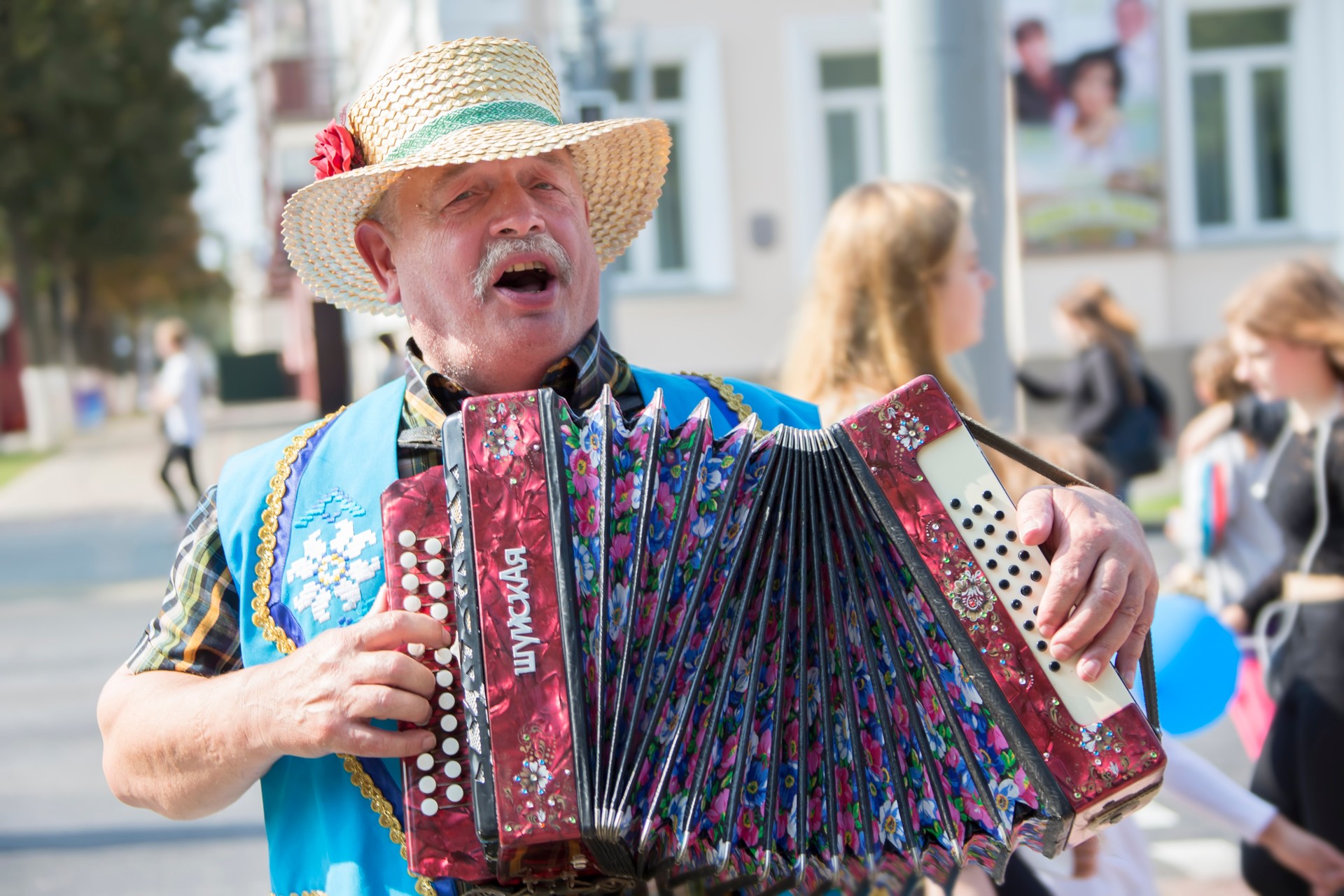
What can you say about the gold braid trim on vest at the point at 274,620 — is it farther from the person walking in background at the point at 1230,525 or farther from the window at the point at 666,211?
the window at the point at 666,211

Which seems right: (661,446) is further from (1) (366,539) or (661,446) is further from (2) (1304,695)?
(2) (1304,695)

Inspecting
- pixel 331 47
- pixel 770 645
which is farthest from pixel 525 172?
pixel 331 47

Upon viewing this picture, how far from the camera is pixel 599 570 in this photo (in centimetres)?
170

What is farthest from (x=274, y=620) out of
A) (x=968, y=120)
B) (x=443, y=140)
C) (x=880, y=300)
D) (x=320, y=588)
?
(x=968, y=120)

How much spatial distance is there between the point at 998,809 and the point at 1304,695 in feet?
7.13

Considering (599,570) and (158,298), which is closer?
(599,570)

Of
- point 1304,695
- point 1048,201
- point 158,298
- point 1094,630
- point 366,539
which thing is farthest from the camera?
point 158,298

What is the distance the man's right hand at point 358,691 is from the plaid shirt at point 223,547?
26cm

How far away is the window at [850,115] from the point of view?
42.8ft

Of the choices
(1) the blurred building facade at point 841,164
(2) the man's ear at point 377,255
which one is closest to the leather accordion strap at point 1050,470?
(2) the man's ear at point 377,255

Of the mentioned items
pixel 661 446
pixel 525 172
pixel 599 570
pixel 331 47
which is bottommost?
pixel 599 570

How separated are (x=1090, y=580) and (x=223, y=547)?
45.7 inches

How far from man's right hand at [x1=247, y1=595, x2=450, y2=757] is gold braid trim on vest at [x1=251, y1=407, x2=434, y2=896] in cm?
11

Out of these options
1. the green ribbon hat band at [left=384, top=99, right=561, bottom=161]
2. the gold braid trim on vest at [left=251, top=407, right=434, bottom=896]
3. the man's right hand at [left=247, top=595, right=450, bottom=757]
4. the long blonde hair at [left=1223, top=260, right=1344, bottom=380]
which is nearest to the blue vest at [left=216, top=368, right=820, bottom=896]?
the gold braid trim on vest at [left=251, top=407, right=434, bottom=896]
